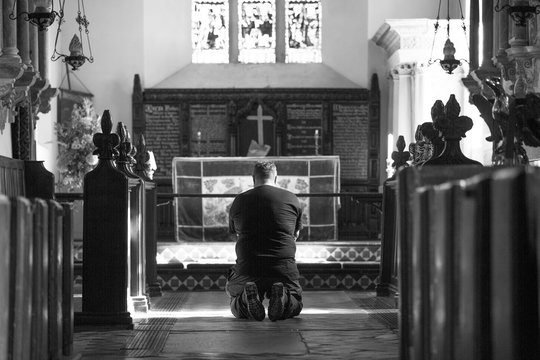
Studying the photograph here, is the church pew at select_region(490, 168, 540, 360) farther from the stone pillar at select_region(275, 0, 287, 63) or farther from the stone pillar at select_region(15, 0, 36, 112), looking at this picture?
the stone pillar at select_region(275, 0, 287, 63)

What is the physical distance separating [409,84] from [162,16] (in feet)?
13.3

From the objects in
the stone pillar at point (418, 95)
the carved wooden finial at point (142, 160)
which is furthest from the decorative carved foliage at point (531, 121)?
the stone pillar at point (418, 95)

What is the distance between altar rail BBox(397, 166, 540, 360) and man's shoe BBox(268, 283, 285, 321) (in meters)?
3.81

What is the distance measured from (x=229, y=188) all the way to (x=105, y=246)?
7278 mm

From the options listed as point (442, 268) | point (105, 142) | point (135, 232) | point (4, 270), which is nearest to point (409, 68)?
point (135, 232)

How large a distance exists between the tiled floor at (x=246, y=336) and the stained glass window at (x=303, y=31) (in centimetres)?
982

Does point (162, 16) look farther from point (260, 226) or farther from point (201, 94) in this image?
point (260, 226)

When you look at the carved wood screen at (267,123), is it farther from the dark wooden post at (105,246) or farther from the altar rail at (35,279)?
the altar rail at (35,279)

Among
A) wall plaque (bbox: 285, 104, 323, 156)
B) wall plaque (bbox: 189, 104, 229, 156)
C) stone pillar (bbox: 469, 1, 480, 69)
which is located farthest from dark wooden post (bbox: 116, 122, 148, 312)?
wall plaque (bbox: 285, 104, 323, 156)

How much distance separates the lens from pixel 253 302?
689 cm

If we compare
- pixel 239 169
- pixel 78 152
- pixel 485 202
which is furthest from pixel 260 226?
pixel 78 152

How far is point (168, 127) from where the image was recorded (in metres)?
17.0

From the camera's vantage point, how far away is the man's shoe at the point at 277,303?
6840 millimetres

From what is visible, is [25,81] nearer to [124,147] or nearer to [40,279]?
[124,147]
